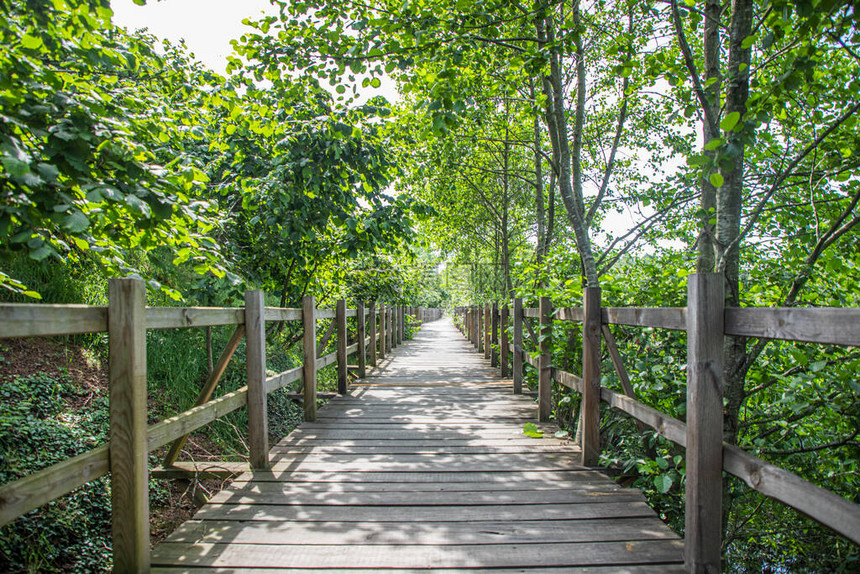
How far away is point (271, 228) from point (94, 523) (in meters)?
3.67

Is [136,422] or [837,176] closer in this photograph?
[136,422]

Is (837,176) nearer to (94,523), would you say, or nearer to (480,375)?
(94,523)

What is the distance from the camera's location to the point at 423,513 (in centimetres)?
283

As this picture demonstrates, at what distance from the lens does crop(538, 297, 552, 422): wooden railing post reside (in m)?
4.61

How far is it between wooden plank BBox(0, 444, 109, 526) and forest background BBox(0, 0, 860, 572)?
3.63ft

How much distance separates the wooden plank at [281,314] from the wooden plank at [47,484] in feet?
6.46

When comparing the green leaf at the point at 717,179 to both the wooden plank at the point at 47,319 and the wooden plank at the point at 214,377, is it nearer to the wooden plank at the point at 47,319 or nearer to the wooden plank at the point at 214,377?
the wooden plank at the point at 47,319

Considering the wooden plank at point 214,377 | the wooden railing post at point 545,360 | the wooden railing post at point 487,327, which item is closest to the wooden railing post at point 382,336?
the wooden railing post at point 487,327

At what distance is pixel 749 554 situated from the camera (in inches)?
173

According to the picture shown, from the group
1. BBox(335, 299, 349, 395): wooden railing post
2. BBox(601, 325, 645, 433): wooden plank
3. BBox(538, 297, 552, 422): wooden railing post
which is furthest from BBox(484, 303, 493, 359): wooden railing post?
BBox(601, 325, 645, 433): wooden plank

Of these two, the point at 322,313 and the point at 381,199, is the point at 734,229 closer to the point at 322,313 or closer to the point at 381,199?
the point at 322,313

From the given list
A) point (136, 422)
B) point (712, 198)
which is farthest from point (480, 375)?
point (136, 422)

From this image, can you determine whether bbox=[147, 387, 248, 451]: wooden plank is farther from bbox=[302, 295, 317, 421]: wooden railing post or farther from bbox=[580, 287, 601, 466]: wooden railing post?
bbox=[580, 287, 601, 466]: wooden railing post

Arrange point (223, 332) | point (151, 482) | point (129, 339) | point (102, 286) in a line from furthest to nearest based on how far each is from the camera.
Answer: point (223, 332) → point (102, 286) → point (151, 482) → point (129, 339)
